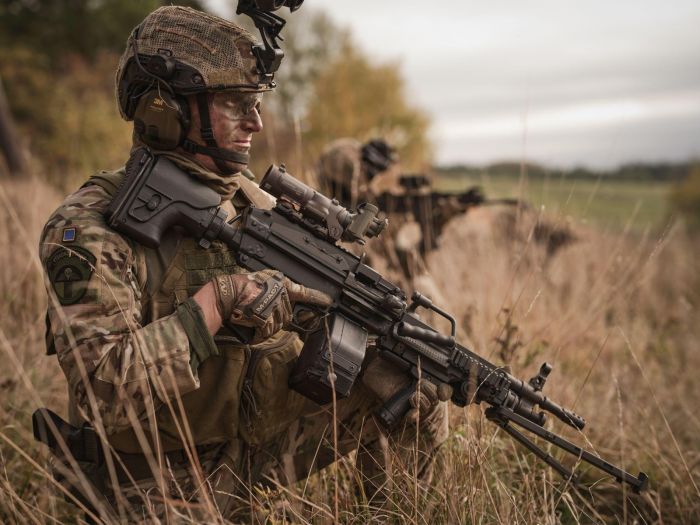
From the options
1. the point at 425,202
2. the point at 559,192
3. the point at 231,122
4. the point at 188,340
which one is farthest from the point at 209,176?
the point at 425,202

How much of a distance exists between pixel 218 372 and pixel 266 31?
57.9 inches

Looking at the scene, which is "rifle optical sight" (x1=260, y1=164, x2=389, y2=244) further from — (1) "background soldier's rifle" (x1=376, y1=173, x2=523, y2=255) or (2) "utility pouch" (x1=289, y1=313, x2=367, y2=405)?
(1) "background soldier's rifle" (x1=376, y1=173, x2=523, y2=255)

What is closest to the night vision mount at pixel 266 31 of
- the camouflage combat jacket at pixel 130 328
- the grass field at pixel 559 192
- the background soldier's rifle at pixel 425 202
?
the camouflage combat jacket at pixel 130 328

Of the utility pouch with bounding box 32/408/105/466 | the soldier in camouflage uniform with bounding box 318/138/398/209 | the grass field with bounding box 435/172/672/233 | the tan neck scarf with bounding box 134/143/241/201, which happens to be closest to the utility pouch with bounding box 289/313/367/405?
the tan neck scarf with bounding box 134/143/241/201

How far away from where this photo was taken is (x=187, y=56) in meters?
2.48

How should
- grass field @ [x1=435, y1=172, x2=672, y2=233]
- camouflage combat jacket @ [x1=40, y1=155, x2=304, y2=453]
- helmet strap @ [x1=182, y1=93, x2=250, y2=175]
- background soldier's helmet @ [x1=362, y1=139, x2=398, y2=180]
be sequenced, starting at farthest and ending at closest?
background soldier's helmet @ [x1=362, y1=139, x2=398, y2=180]
grass field @ [x1=435, y1=172, x2=672, y2=233]
helmet strap @ [x1=182, y1=93, x2=250, y2=175]
camouflage combat jacket @ [x1=40, y1=155, x2=304, y2=453]

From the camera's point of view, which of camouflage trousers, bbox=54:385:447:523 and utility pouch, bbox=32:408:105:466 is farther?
camouflage trousers, bbox=54:385:447:523

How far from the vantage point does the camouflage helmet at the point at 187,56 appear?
8.09 ft

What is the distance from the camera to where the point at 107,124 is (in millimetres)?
20062

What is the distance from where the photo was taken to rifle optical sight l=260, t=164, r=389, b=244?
2607mm

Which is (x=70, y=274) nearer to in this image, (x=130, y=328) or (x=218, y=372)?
(x=130, y=328)

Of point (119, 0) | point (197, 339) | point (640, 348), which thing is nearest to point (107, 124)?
point (119, 0)

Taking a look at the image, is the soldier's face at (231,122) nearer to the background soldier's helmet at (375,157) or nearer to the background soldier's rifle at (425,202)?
the background soldier's helmet at (375,157)

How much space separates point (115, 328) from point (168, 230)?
51 centimetres
